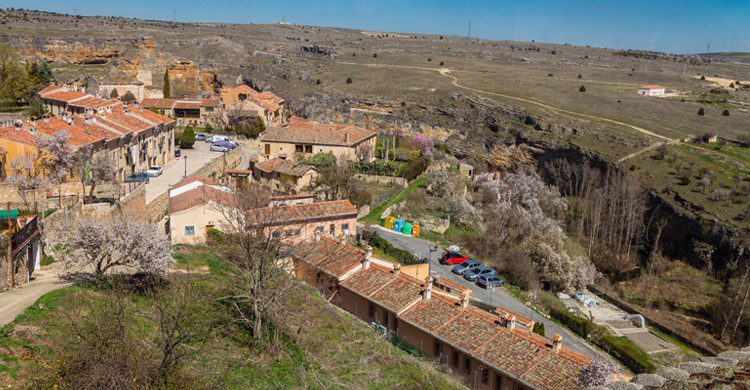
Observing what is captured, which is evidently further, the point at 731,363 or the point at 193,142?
the point at 193,142

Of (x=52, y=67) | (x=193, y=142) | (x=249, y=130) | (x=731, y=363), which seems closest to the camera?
(x=731, y=363)

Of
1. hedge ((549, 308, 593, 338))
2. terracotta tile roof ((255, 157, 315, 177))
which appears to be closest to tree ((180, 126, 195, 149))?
terracotta tile roof ((255, 157, 315, 177))

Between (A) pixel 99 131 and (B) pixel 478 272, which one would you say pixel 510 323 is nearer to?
(B) pixel 478 272

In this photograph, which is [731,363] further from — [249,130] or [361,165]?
[249,130]

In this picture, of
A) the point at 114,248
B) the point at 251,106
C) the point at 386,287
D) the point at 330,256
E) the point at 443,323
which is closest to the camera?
the point at 114,248

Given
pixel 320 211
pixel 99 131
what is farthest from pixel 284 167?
pixel 99 131

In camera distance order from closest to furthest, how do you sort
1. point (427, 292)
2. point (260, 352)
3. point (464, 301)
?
point (260, 352), point (464, 301), point (427, 292)

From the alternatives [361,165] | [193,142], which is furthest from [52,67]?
[361,165]
